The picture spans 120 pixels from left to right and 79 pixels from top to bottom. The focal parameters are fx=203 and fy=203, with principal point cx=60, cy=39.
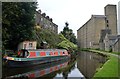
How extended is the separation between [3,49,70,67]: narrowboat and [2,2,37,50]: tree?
2256mm

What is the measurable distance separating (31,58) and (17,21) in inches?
197

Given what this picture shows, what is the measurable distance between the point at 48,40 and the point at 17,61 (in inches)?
706

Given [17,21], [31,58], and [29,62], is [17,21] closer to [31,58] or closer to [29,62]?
[31,58]

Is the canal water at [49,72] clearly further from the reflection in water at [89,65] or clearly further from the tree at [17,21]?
the tree at [17,21]

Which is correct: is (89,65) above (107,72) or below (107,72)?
below

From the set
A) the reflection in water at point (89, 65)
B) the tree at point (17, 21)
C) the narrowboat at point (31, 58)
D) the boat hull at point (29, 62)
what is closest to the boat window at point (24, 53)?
the narrowboat at point (31, 58)

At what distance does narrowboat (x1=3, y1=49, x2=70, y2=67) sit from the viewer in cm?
2028

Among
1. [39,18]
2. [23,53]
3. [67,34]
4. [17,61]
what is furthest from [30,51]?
[67,34]

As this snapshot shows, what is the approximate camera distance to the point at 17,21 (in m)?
24.4

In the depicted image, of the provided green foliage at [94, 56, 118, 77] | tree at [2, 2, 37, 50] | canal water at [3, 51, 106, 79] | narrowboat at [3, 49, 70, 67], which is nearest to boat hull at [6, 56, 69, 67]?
narrowboat at [3, 49, 70, 67]

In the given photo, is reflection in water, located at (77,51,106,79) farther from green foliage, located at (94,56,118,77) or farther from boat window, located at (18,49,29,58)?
boat window, located at (18,49,29,58)

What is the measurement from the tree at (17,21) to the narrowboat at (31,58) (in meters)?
2.26

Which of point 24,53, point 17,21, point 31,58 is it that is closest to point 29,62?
point 31,58

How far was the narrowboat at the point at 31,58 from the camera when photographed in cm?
2028
